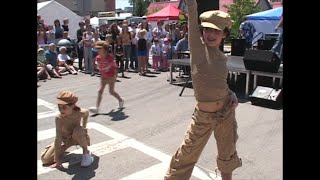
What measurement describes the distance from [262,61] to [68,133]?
523 cm

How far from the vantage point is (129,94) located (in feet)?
32.9

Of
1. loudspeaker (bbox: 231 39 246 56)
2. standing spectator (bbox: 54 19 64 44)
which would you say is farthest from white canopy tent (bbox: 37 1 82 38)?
loudspeaker (bbox: 231 39 246 56)

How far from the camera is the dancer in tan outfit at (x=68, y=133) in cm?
476

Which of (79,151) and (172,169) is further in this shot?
(79,151)

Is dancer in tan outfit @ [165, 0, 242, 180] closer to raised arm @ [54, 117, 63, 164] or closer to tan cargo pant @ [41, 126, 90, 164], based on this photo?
tan cargo pant @ [41, 126, 90, 164]

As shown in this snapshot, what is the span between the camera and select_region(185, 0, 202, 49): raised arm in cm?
335

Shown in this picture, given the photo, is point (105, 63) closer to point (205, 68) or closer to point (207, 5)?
point (207, 5)

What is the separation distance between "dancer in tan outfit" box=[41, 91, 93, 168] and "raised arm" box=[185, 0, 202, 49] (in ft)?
6.31
